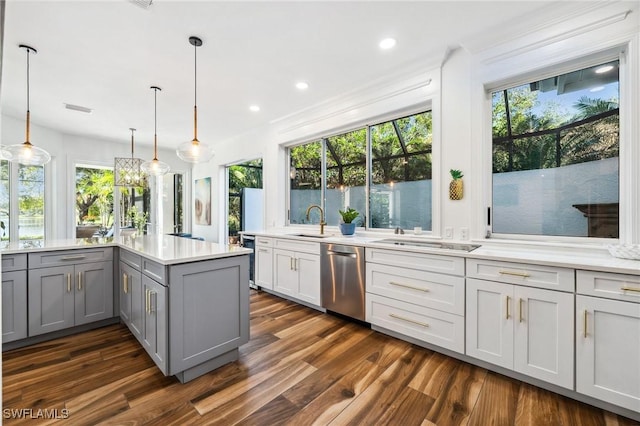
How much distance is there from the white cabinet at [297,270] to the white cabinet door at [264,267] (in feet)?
0.28

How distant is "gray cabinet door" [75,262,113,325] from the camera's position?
297 cm

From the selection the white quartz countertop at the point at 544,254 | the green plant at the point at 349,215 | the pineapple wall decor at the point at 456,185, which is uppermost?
the pineapple wall decor at the point at 456,185

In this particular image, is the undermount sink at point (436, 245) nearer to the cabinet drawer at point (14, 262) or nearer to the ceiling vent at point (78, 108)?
the cabinet drawer at point (14, 262)

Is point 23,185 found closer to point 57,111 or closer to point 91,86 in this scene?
point 57,111

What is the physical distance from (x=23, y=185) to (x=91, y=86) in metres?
2.66

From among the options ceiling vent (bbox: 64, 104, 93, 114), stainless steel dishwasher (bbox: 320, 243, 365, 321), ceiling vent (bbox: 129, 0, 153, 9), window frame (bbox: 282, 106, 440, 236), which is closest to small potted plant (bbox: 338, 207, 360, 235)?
window frame (bbox: 282, 106, 440, 236)

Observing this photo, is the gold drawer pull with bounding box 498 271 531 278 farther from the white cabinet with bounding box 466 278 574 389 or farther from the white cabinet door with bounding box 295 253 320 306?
the white cabinet door with bounding box 295 253 320 306

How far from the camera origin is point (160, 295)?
2.23 m

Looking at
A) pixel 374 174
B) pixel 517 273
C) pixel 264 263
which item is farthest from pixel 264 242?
pixel 517 273

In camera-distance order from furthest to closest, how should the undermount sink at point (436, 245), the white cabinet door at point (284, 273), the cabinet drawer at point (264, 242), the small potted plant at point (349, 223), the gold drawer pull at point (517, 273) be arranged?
the cabinet drawer at point (264, 242) < the white cabinet door at point (284, 273) < the small potted plant at point (349, 223) < the undermount sink at point (436, 245) < the gold drawer pull at point (517, 273)

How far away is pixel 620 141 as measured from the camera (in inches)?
91.7

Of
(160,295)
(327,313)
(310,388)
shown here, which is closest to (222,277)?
(160,295)

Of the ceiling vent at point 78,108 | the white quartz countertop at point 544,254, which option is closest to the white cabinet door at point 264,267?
the white quartz countertop at point 544,254

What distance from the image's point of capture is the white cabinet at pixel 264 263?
420 cm
